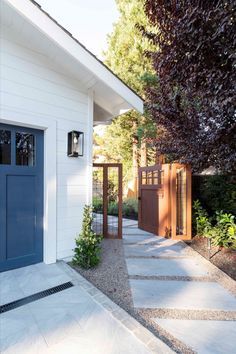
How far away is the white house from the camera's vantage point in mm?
3646

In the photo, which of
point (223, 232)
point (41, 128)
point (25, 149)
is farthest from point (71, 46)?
point (223, 232)

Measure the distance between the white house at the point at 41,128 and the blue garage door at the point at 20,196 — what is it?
0.05 feet

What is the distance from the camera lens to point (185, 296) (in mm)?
3205

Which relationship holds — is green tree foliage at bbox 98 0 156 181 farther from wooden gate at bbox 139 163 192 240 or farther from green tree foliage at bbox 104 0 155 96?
wooden gate at bbox 139 163 192 240

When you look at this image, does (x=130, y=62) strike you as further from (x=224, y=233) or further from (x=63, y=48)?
(x=224, y=233)

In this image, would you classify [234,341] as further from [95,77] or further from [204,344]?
[95,77]

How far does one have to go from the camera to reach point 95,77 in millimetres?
4387

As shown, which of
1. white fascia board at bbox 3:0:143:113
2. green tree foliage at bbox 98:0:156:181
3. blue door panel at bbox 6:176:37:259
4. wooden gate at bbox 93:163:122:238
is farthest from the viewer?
green tree foliage at bbox 98:0:156:181

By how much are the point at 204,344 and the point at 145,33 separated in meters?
4.06

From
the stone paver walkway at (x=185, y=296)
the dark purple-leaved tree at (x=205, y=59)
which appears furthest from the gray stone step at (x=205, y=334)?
the dark purple-leaved tree at (x=205, y=59)

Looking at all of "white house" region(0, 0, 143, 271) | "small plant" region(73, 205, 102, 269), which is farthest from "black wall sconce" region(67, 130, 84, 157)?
"small plant" region(73, 205, 102, 269)

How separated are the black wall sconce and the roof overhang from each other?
1074mm

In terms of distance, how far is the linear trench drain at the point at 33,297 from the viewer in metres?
2.77

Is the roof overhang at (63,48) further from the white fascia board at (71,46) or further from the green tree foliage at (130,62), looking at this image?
the green tree foliage at (130,62)
